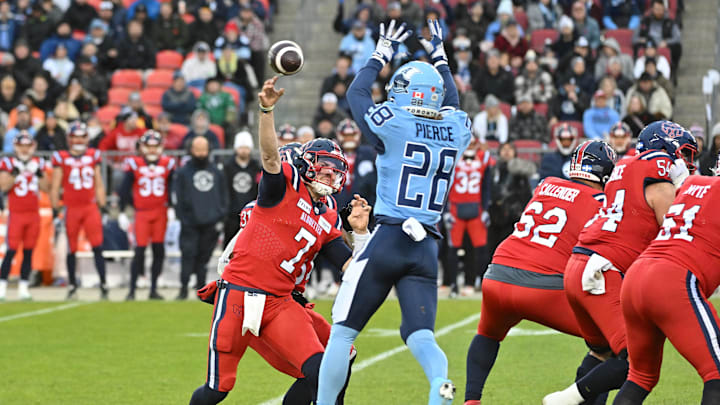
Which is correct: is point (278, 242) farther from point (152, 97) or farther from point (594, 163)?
point (152, 97)

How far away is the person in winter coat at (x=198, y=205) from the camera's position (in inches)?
520

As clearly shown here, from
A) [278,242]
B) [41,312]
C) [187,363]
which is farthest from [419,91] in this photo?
[41,312]

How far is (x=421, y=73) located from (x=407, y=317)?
128 centimetres

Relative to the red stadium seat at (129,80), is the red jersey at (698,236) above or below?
above

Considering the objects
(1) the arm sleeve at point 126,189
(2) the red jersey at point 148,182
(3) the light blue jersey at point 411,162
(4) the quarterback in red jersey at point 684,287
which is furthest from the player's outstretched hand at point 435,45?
(1) the arm sleeve at point 126,189

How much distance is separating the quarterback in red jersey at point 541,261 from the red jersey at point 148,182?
7.82 m

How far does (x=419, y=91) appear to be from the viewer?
5.60 meters

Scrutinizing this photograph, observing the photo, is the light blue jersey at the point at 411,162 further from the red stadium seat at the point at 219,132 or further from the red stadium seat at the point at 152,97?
the red stadium seat at the point at 152,97

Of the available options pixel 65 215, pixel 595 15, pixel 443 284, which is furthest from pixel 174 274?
pixel 595 15

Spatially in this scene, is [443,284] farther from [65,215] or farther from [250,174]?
[65,215]

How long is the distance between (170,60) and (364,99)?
13395mm

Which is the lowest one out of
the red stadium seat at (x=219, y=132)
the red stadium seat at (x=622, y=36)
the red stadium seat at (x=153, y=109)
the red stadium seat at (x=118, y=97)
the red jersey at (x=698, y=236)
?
the red stadium seat at (x=219, y=132)

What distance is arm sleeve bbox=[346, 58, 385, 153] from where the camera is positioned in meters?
5.55

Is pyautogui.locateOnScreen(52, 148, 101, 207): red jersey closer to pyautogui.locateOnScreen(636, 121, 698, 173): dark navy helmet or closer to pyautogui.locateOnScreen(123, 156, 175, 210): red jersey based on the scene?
pyautogui.locateOnScreen(123, 156, 175, 210): red jersey
